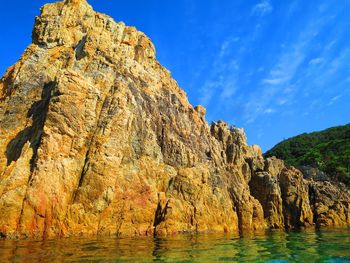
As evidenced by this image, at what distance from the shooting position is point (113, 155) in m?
31.4

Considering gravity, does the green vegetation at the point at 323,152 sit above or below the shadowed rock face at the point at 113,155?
above

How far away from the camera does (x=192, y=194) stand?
34562 millimetres

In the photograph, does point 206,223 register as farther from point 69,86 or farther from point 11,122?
point 11,122

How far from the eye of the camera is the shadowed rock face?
2786 cm

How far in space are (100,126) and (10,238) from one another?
13.3 m

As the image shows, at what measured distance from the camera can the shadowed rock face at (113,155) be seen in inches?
1097

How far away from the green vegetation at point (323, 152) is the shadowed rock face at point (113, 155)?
45.1 m

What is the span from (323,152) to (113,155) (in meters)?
111

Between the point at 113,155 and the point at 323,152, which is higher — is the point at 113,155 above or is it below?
below

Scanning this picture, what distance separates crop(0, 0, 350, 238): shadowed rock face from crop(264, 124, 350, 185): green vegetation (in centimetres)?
4509

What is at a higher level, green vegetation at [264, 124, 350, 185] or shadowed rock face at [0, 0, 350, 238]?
green vegetation at [264, 124, 350, 185]

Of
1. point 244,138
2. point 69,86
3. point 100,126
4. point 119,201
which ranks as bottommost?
point 119,201

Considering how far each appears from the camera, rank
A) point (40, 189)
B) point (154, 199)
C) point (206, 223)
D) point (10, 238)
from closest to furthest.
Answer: point (10, 238) → point (40, 189) → point (154, 199) → point (206, 223)

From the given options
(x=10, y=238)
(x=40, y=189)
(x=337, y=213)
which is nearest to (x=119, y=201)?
(x=40, y=189)
